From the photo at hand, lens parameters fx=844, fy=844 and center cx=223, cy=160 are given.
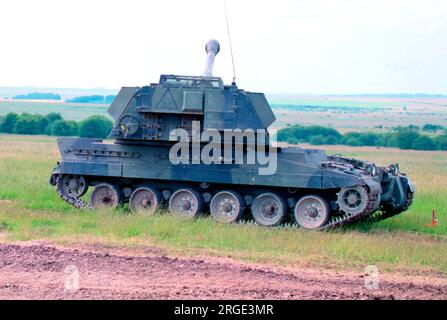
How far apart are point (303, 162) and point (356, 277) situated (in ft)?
17.7

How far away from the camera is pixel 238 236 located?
1608 centimetres

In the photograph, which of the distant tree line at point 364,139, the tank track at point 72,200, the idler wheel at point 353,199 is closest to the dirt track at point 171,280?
the idler wheel at point 353,199

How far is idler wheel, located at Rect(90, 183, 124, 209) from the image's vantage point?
19.2 m

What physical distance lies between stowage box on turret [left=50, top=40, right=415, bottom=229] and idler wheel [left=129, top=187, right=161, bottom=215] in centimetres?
2

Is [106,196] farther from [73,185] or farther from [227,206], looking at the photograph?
[227,206]

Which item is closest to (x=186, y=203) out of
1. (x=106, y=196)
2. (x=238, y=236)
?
(x=106, y=196)

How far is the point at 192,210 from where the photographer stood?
61.6 feet

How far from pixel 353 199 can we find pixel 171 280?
6548 mm

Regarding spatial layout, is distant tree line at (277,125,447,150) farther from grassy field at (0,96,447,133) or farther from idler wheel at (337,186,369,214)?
idler wheel at (337,186,369,214)

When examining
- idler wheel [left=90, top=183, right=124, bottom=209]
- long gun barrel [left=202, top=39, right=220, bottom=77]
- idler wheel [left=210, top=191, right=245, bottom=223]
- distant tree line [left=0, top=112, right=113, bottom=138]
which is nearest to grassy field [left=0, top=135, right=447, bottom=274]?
idler wheel [left=90, top=183, right=124, bottom=209]

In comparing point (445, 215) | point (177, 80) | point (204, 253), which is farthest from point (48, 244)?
point (445, 215)

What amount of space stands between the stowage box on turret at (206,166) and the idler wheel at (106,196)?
0.9 inches

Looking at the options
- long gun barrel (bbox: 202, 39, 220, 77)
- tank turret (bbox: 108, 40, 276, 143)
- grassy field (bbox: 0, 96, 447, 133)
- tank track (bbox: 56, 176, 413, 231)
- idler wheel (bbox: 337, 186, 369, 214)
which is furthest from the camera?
grassy field (bbox: 0, 96, 447, 133)
